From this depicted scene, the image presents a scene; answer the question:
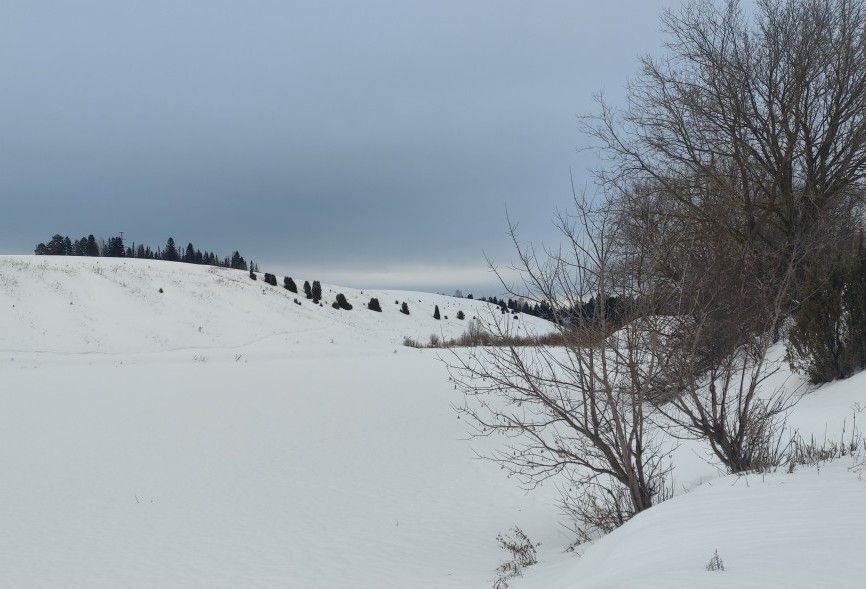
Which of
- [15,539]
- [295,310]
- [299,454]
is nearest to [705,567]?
[15,539]

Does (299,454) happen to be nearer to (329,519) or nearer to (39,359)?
(329,519)

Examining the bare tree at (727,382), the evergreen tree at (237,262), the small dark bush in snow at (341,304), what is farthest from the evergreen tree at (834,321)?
the evergreen tree at (237,262)

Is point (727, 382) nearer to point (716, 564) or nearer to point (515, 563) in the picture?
point (515, 563)

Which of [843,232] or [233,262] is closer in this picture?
[843,232]

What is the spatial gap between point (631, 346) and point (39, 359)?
78.1 ft

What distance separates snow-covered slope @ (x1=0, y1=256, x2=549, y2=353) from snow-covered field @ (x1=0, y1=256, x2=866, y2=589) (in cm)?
86

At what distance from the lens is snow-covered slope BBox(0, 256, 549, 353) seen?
2578 centimetres

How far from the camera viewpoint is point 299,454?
1317 centimetres

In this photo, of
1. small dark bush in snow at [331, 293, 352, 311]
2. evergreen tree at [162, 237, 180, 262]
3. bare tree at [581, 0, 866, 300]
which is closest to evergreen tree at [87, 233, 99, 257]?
evergreen tree at [162, 237, 180, 262]

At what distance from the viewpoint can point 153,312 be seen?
3005 centimetres

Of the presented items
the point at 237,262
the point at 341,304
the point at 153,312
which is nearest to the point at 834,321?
the point at 153,312

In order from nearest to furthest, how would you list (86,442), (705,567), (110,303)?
1. (705,567)
2. (86,442)
3. (110,303)

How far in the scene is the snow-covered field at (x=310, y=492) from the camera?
12.3 feet

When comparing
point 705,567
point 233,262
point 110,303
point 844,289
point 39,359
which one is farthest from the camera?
point 233,262
